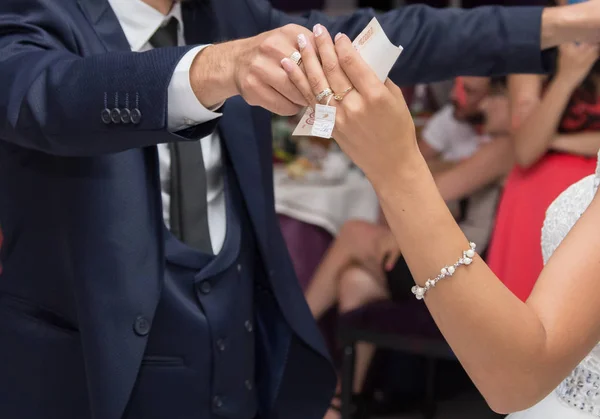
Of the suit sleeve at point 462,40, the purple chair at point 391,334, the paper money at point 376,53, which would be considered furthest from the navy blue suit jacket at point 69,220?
the purple chair at point 391,334

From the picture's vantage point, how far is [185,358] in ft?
4.17

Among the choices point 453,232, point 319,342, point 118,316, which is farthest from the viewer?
point 319,342

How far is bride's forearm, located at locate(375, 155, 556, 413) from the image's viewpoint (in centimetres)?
83

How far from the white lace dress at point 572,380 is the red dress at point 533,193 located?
2.79 feet

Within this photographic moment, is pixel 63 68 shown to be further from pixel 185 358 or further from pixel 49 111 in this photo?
pixel 185 358

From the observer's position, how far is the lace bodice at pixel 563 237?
3.58ft

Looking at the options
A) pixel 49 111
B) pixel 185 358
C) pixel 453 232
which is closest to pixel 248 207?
pixel 185 358

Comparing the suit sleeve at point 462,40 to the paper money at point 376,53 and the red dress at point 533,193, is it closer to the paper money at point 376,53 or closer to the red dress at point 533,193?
the paper money at point 376,53

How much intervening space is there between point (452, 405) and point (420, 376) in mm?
977

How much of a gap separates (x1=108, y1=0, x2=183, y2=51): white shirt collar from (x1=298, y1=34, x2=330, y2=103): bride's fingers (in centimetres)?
50

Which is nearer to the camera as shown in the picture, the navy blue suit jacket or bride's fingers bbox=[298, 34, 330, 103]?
bride's fingers bbox=[298, 34, 330, 103]

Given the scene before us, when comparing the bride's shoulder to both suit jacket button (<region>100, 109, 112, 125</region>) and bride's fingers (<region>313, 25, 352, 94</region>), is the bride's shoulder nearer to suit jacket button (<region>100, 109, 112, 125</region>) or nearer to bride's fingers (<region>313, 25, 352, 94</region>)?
bride's fingers (<region>313, 25, 352, 94</region>)

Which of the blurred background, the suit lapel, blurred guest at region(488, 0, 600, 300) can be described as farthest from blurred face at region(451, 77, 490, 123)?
the suit lapel

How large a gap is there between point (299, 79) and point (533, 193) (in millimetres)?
1623
